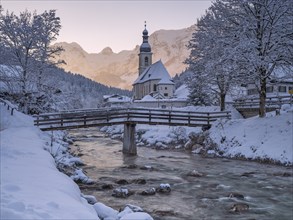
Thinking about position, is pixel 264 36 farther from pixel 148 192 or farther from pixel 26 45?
pixel 26 45

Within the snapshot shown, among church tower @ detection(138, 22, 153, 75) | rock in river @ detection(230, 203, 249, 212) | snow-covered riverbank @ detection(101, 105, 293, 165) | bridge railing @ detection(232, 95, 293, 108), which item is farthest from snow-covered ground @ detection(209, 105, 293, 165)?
church tower @ detection(138, 22, 153, 75)

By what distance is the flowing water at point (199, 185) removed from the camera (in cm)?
1310

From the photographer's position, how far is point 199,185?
58.9ft

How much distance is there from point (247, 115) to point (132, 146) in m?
14.1

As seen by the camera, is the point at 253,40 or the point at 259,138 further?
the point at 259,138

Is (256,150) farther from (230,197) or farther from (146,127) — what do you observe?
(146,127)

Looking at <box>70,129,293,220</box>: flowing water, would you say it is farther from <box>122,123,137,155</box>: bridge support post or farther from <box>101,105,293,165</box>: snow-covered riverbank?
<box>122,123,137,155</box>: bridge support post

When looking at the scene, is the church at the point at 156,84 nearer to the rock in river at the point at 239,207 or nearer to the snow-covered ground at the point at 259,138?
the snow-covered ground at the point at 259,138

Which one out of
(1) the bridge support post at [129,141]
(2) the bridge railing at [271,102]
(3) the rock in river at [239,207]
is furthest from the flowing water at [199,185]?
(2) the bridge railing at [271,102]

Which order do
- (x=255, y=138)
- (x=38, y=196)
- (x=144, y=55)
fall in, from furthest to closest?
(x=144, y=55), (x=255, y=138), (x=38, y=196)

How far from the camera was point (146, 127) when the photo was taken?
153 ft

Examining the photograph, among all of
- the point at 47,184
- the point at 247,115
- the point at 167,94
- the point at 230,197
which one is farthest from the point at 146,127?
the point at 167,94

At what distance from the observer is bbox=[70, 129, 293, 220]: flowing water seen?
1310 cm

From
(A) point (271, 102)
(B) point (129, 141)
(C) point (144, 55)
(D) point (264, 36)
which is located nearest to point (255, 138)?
(A) point (271, 102)
